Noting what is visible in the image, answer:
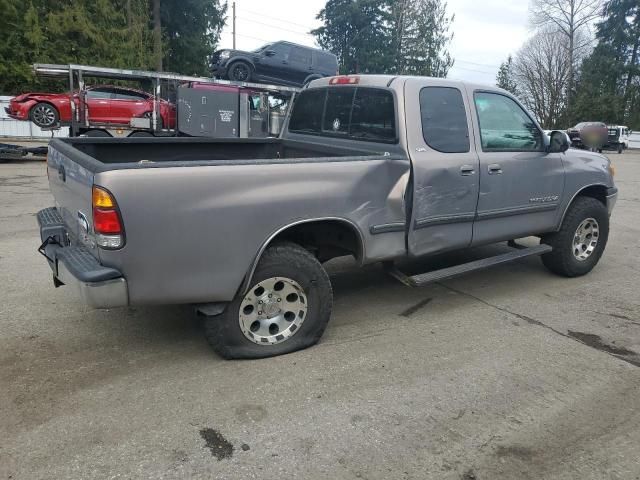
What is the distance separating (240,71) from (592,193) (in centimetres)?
1586

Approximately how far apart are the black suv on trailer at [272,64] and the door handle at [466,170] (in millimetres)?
16277

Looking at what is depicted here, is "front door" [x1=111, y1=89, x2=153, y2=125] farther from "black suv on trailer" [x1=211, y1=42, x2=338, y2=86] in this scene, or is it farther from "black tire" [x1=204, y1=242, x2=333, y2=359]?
"black tire" [x1=204, y1=242, x2=333, y2=359]

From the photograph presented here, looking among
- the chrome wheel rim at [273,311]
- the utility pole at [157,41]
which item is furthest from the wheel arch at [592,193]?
the utility pole at [157,41]

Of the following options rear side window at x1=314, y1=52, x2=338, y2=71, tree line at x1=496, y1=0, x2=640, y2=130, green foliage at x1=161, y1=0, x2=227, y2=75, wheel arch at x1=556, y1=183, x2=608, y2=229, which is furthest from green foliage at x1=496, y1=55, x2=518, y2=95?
wheel arch at x1=556, y1=183, x2=608, y2=229

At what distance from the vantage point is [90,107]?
15500 mm

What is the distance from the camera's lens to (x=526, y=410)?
10.3 feet

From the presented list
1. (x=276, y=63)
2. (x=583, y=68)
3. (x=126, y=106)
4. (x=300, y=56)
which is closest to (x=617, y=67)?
(x=583, y=68)

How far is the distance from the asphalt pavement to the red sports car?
38.5 feet

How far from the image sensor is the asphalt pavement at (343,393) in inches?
103

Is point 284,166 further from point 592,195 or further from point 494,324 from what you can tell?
point 592,195

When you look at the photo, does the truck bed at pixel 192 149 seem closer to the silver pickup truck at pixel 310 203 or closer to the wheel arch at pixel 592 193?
the silver pickup truck at pixel 310 203

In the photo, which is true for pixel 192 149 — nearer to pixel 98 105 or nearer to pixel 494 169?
pixel 494 169

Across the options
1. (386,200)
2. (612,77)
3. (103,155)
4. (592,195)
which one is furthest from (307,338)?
(612,77)

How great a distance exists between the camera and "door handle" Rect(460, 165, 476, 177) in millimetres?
4344
